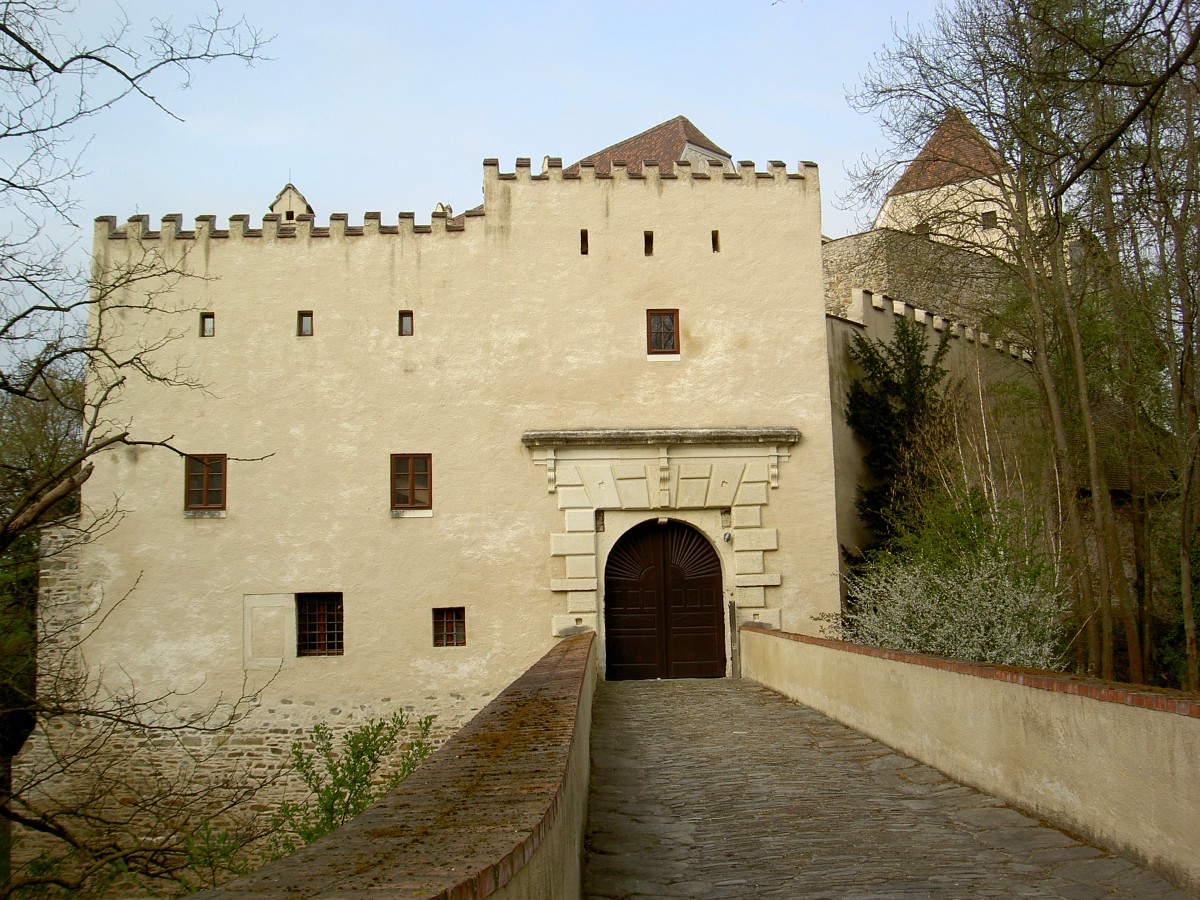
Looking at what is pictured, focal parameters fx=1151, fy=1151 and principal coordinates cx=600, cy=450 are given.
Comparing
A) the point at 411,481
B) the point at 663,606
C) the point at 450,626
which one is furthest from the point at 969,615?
the point at 411,481

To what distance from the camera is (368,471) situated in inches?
738

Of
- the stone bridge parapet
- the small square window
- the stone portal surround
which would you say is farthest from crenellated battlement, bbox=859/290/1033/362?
the stone bridge parapet

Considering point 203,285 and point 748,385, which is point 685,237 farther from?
point 203,285

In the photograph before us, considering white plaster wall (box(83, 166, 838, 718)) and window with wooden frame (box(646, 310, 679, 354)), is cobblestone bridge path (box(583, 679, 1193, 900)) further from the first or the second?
window with wooden frame (box(646, 310, 679, 354))

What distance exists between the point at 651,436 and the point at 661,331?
1.94 metres

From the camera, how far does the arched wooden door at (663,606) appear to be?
726 inches

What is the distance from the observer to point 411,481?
18781 millimetres

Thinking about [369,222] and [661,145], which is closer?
[369,222]

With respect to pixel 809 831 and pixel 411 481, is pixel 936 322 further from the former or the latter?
pixel 809 831

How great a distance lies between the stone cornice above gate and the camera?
18.4m

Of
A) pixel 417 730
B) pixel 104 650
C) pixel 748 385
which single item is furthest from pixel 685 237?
pixel 104 650

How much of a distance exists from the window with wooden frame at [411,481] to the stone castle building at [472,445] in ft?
0.12

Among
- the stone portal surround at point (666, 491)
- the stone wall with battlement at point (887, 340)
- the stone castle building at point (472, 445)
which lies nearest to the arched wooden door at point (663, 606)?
the stone castle building at point (472, 445)

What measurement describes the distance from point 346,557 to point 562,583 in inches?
138
